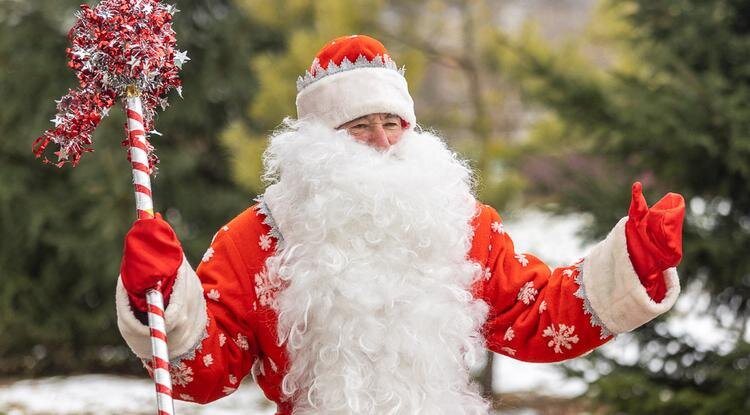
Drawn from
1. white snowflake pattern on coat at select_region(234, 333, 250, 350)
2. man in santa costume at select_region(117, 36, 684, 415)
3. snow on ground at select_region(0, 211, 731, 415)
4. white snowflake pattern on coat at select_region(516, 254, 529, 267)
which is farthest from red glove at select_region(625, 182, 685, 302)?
snow on ground at select_region(0, 211, 731, 415)

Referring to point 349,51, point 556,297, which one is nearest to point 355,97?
point 349,51

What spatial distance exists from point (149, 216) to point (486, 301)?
98 centimetres

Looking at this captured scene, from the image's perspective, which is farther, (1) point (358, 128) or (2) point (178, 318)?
(1) point (358, 128)

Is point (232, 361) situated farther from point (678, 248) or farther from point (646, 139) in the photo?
point (646, 139)

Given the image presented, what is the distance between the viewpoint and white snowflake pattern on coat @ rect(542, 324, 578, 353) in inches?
104

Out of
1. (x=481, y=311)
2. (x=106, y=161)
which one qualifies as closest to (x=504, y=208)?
(x=106, y=161)

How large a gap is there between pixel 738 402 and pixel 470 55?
292cm

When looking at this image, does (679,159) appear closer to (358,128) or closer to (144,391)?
(358,128)

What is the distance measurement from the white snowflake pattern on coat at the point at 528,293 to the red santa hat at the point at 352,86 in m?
0.56

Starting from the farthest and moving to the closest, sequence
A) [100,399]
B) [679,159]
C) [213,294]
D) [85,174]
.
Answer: [85,174] → [100,399] → [679,159] → [213,294]

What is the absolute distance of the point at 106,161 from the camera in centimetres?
689

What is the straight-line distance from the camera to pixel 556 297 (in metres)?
2.68

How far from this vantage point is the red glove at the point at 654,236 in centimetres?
243

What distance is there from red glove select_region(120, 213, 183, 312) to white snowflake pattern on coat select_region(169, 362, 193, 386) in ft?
0.80
